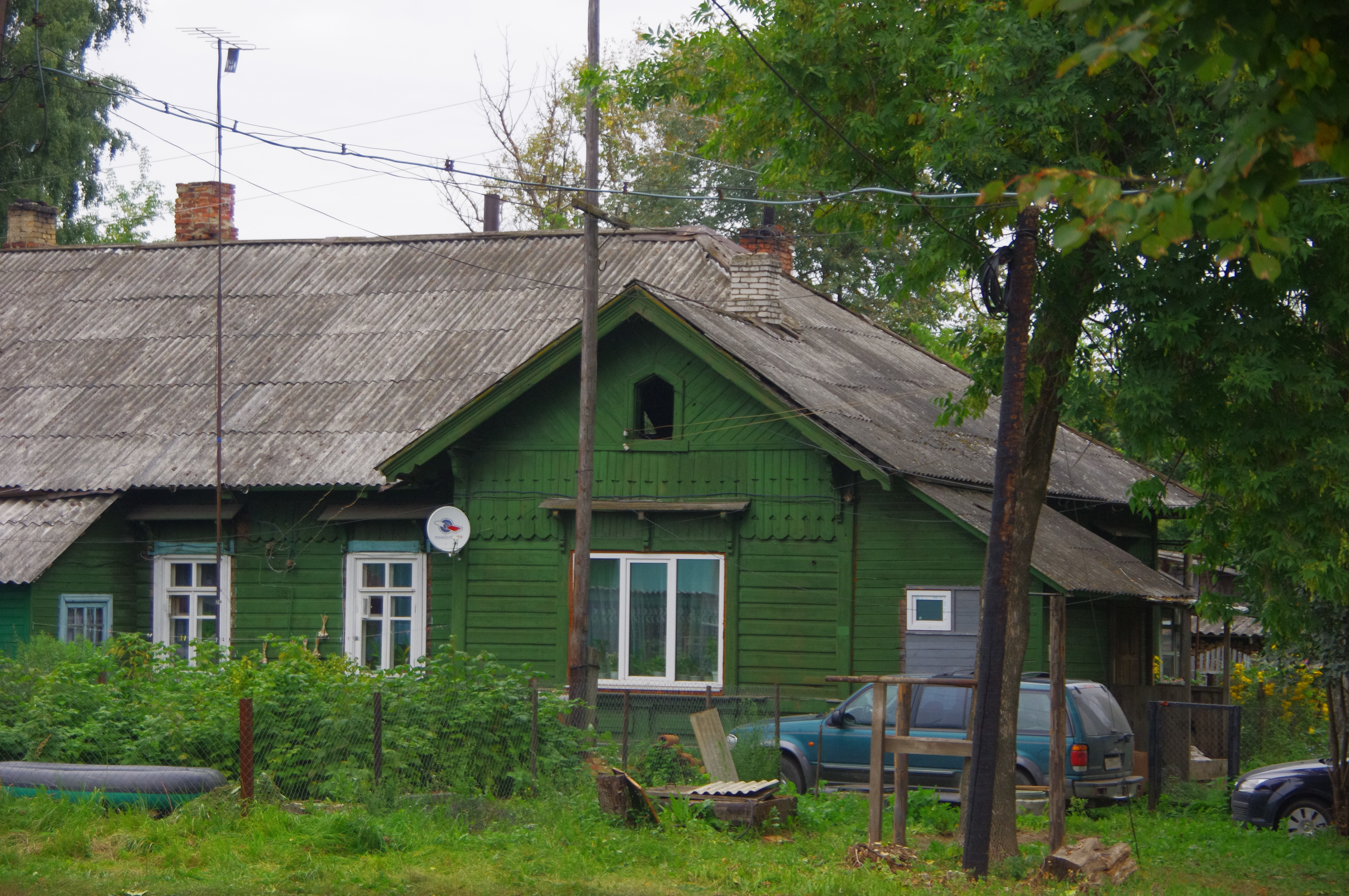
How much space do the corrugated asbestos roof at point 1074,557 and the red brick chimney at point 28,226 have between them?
68.0 feet

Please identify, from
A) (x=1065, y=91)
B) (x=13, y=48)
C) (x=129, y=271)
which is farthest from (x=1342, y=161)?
(x=13, y=48)

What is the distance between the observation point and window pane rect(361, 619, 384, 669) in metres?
20.1

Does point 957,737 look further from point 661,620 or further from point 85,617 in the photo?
point 85,617

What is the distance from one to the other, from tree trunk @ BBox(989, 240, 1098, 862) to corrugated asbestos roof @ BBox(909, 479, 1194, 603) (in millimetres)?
3963

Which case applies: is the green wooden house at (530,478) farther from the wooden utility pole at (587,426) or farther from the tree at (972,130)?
the tree at (972,130)

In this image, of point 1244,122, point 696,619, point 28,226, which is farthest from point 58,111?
point 1244,122

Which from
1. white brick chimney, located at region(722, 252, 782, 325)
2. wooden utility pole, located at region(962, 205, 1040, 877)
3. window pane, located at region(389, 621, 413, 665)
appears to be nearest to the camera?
wooden utility pole, located at region(962, 205, 1040, 877)

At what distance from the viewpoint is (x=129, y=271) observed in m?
26.6

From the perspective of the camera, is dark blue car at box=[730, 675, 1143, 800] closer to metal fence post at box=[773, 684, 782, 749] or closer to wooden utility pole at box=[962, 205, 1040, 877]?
metal fence post at box=[773, 684, 782, 749]

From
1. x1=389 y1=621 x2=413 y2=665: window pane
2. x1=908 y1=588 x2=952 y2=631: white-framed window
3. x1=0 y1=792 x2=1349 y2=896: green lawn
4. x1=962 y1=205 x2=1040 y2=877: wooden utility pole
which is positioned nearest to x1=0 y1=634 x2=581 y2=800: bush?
x1=0 y1=792 x2=1349 y2=896: green lawn

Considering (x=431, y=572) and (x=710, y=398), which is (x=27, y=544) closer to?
(x=431, y=572)

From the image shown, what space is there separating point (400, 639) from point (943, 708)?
8.47 metres

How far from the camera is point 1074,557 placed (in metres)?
17.3

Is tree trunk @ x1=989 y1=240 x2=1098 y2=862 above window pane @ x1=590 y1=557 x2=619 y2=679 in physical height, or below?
above
